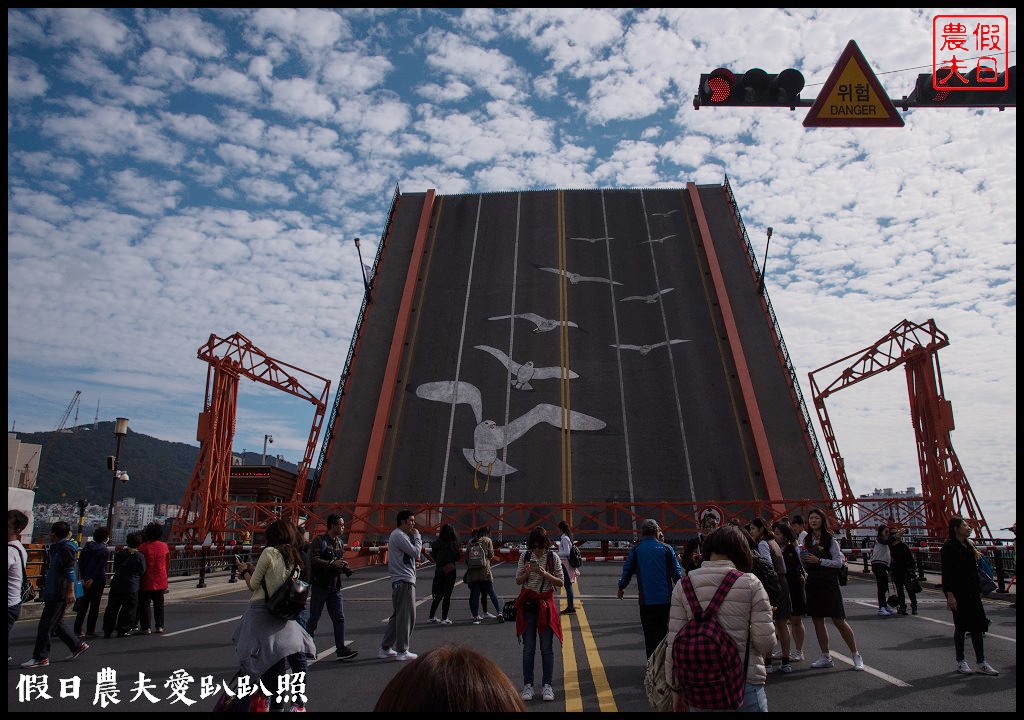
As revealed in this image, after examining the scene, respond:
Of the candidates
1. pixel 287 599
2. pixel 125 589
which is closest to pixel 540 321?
pixel 125 589

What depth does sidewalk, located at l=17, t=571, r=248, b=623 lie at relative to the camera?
12.9 metres

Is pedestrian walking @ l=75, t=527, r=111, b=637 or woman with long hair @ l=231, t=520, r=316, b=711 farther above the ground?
woman with long hair @ l=231, t=520, r=316, b=711

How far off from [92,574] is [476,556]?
209 inches

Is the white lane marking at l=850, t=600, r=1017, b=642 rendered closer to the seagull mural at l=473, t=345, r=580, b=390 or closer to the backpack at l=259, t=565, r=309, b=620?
the backpack at l=259, t=565, r=309, b=620

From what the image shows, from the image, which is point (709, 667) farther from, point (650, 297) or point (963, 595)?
point (650, 297)

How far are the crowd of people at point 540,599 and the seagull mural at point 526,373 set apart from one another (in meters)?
14.0

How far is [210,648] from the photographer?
357 inches

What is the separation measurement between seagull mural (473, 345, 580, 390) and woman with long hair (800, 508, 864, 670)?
19.1 meters

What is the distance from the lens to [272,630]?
16.5ft

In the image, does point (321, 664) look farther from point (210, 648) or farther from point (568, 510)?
point (568, 510)

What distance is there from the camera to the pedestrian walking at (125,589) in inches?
400

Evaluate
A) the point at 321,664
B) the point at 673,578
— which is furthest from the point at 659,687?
the point at 321,664

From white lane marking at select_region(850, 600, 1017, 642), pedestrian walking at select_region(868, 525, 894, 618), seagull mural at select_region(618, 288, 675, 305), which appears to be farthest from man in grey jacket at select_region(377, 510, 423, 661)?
seagull mural at select_region(618, 288, 675, 305)

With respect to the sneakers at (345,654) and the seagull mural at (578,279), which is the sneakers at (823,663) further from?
the seagull mural at (578,279)
